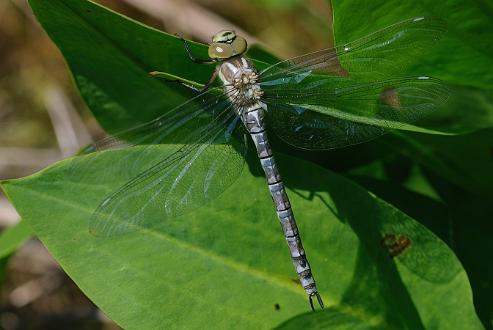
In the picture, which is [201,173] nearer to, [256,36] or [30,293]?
[30,293]

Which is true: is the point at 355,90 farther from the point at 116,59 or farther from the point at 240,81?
the point at 116,59

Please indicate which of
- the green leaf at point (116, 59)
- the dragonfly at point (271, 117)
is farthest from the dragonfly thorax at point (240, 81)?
the green leaf at point (116, 59)

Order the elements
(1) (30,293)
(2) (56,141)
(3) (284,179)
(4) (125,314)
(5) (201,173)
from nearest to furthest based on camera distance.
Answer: (4) (125,314) < (3) (284,179) < (5) (201,173) < (1) (30,293) < (2) (56,141)

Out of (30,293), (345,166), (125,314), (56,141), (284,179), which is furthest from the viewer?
(56,141)

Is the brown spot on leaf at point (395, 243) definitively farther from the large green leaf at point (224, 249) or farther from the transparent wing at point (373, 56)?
the transparent wing at point (373, 56)

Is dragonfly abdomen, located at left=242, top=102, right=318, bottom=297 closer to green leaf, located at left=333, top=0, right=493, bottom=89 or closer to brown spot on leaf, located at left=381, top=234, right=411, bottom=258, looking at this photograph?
brown spot on leaf, located at left=381, top=234, right=411, bottom=258

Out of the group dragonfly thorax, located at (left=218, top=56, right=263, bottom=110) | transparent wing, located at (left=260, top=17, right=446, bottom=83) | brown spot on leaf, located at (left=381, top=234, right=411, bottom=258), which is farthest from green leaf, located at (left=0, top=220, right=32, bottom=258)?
brown spot on leaf, located at (left=381, top=234, right=411, bottom=258)

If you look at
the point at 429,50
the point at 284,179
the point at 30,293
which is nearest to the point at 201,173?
the point at 284,179
